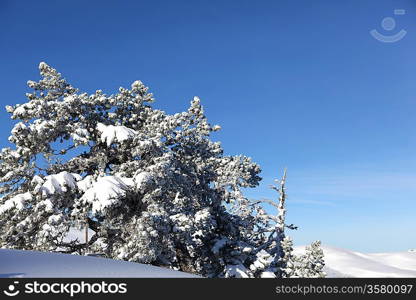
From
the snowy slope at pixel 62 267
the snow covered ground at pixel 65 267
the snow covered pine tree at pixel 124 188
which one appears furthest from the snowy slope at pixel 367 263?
the snowy slope at pixel 62 267

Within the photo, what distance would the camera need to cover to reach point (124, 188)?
12.9 m

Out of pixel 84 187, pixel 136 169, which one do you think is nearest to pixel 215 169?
pixel 136 169

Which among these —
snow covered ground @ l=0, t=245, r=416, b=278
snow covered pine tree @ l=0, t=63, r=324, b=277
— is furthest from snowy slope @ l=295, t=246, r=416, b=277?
snow covered ground @ l=0, t=245, r=416, b=278

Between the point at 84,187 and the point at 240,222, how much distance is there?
7.30 m

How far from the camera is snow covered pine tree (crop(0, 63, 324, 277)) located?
12.9 m

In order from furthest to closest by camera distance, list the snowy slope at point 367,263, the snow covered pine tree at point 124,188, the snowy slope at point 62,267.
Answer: the snowy slope at point 367,263
the snow covered pine tree at point 124,188
the snowy slope at point 62,267

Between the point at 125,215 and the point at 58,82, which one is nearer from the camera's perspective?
the point at 125,215

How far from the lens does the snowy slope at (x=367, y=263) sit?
220 feet

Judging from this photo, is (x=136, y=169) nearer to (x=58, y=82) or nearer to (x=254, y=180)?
(x=58, y=82)

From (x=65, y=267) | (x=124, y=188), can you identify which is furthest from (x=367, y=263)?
(x=65, y=267)

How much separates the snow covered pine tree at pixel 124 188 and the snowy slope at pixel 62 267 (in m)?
5.79

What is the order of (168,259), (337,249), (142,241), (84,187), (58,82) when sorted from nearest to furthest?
(142,241) → (84,187) → (168,259) → (58,82) → (337,249)

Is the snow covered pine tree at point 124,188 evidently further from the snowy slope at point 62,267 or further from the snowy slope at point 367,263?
the snowy slope at point 367,263

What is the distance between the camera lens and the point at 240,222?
56.3ft
